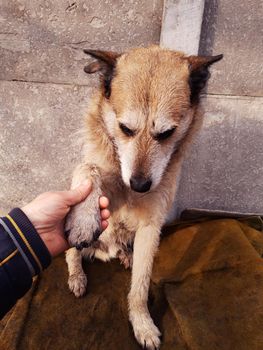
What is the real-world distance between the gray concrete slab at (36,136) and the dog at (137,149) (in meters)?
0.84

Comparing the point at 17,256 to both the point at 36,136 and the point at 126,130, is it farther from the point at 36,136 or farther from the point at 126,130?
the point at 36,136

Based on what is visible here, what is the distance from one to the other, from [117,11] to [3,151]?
76.6 inches

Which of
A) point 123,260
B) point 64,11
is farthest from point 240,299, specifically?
point 64,11

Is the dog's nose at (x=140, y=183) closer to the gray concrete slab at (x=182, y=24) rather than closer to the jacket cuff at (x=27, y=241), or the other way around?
the jacket cuff at (x=27, y=241)

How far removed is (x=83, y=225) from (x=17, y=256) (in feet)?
1.56

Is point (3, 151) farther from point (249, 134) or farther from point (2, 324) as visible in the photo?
point (249, 134)

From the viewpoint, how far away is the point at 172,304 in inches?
92.4

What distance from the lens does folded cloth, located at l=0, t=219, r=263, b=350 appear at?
2107 mm

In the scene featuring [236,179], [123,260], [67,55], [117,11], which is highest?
[117,11]

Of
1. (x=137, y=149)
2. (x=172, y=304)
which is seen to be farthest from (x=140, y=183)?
(x=172, y=304)

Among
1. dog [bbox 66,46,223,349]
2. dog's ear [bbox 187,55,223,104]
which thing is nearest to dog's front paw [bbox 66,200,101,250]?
dog [bbox 66,46,223,349]

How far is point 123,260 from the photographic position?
2.87 meters

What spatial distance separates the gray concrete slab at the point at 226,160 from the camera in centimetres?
308

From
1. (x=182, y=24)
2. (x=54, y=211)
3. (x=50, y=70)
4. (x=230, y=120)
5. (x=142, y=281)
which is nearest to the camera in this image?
(x=54, y=211)
